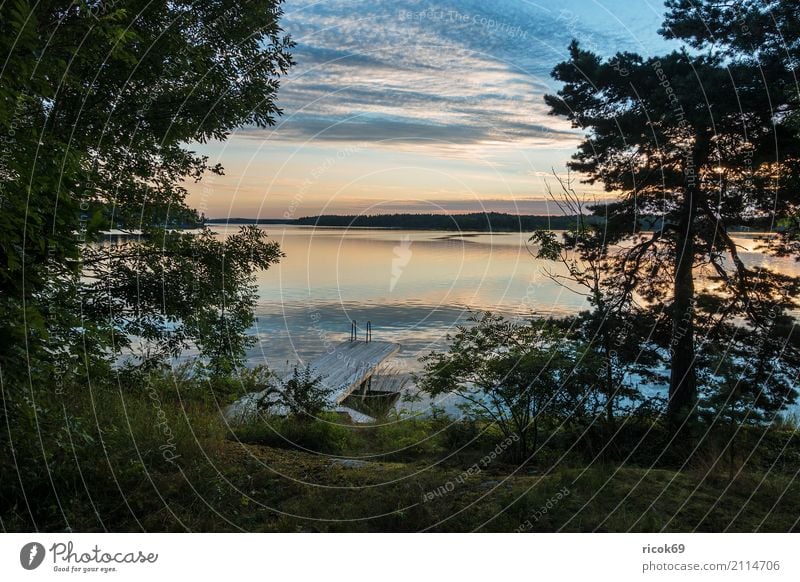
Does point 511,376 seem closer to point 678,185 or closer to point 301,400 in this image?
point 301,400

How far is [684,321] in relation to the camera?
7809 millimetres

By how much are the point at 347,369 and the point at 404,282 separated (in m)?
2.04

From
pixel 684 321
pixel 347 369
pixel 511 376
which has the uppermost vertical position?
pixel 684 321

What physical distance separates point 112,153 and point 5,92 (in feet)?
11.3

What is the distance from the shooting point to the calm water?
734 cm

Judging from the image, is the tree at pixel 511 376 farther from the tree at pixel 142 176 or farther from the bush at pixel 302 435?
→ the tree at pixel 142 176

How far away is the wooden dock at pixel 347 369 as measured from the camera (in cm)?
790

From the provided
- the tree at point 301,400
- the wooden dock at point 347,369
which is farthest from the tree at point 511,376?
the wooden dock at point 347,369

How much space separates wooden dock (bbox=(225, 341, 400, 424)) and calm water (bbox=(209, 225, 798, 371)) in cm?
78

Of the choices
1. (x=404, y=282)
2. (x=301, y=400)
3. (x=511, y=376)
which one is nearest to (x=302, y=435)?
(x=301, y=400)
